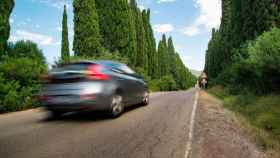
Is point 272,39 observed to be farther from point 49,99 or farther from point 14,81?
point 14,81

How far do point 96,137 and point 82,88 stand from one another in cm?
180

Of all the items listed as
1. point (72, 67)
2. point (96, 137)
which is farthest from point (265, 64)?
point (96, 137)

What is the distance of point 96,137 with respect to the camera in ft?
18.7

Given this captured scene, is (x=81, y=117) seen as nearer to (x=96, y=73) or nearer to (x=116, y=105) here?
(x=116, y=105)

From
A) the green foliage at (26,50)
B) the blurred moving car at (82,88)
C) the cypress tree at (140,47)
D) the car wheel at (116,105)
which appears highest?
the cypress tree at (140,47)

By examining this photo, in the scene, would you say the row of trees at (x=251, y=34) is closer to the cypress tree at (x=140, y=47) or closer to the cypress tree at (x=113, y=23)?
the cypress tree at (x=113, y=23)

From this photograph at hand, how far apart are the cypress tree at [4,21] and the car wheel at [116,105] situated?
23.9 feet

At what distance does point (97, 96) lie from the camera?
7.12 metres

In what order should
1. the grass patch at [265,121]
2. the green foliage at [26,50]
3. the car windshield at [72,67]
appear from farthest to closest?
the green foliage at [26,50]
the car windshield at [72,67]
the grass patch at [265,121]

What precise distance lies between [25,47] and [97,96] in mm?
9660

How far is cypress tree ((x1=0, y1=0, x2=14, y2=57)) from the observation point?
12.7m

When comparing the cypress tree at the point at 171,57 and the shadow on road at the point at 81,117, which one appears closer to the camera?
the shadow on road at the point at 81,117

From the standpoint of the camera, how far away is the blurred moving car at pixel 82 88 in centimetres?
706

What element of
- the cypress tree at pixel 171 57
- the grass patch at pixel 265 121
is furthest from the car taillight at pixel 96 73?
the cypress tree at pixel 171 57
